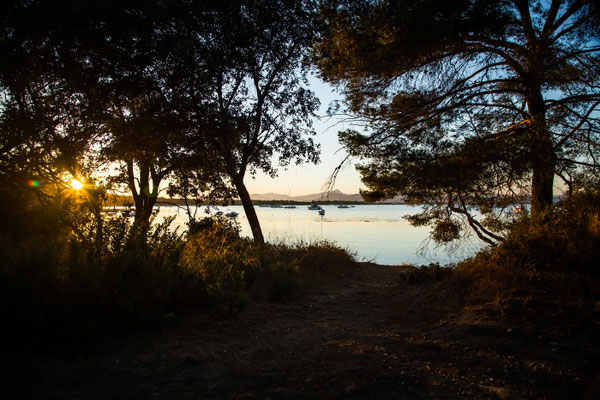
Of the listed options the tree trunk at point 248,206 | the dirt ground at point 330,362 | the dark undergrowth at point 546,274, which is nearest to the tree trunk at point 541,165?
the dark undergrowth at point 546,274

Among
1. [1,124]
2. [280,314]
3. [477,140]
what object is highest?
[477,140]

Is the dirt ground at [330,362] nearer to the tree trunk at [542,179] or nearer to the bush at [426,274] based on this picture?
the bush at [426,274]

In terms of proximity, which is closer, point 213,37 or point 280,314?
point 280,314

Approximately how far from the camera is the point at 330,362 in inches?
133

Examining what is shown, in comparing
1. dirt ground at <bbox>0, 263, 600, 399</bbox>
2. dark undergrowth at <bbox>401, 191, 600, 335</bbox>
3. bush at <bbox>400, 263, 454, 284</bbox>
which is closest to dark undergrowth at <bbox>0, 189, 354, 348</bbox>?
dirt ground at <bbox>0, 263, 600, 399</bbox>

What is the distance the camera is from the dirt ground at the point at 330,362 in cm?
278

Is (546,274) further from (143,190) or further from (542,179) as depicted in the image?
(143,190)

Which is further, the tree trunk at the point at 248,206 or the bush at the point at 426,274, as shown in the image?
the tree trunk at the point at 248,206

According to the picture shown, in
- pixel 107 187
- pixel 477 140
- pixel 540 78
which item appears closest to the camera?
pixel 107 187

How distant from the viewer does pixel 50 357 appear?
10.2 feet

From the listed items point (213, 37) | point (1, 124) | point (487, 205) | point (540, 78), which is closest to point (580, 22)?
point (540, 78)

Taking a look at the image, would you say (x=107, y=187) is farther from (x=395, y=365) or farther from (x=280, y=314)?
(x=395, y=365)

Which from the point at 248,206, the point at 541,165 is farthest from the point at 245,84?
the point at 541,165

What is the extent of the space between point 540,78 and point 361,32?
11.8 ft
